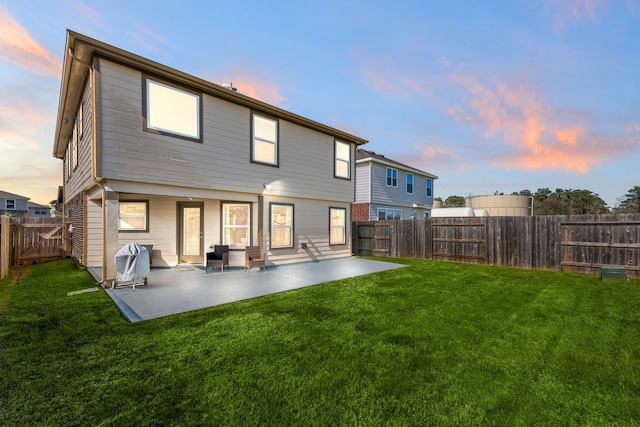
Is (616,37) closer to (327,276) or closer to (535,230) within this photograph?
(535,230)

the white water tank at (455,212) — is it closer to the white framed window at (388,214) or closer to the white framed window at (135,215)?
the white framed window at (388,214)

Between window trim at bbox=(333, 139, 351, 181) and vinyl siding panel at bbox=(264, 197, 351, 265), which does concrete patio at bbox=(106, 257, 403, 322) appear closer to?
vinyl siding panel at bbox=(264, 197, 351, 265)

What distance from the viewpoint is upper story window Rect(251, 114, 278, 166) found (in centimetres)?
877

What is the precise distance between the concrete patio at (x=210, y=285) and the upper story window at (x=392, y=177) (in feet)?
34.5

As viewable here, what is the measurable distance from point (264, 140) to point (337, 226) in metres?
4.96

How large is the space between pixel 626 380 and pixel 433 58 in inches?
482

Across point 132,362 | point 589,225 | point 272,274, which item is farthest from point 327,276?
point 589,225

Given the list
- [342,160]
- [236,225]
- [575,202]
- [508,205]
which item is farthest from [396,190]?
[575,202]

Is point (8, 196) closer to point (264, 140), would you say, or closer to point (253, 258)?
point (264, 140)

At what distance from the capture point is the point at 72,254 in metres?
11.0

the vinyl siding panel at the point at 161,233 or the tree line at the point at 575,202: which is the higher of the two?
the tree line at the point at 575,202

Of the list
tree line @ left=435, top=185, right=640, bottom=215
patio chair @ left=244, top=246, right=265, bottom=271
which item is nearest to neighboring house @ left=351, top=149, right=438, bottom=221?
patio chair @ left=244, top=246, right=265, bottom=271

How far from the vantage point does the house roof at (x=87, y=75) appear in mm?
5738

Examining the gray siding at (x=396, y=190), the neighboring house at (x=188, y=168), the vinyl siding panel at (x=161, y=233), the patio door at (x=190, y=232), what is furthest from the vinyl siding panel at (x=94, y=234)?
the gray siding at (x=396, y=190)
